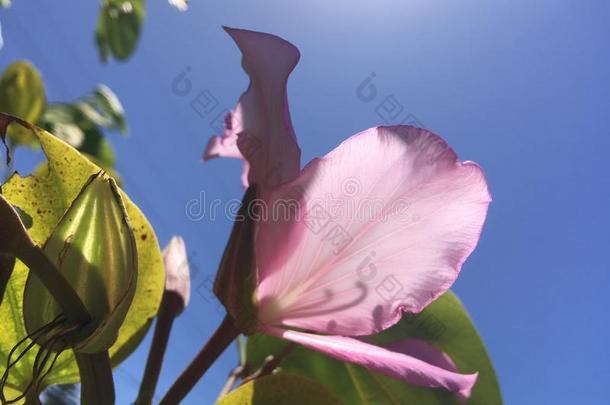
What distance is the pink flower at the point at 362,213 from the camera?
32cm

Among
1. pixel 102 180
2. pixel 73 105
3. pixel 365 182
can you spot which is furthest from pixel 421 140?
pixel 73 105

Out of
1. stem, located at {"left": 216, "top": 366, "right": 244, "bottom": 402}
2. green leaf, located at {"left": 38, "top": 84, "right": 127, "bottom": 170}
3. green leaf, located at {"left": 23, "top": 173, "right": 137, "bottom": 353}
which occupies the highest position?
green leaf, located at {"left": 23, "top": 173, "right": 137, "bottom": 353}

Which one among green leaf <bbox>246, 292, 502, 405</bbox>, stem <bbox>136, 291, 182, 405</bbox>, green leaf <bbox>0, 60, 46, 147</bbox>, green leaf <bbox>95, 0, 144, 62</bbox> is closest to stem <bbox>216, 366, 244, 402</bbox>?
green leaf <bbox>246, 292, 502, 405</bbox>

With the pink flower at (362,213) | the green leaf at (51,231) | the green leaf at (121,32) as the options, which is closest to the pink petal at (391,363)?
the pink flower at (362,213)

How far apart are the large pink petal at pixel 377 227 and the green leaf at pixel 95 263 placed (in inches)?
3.5

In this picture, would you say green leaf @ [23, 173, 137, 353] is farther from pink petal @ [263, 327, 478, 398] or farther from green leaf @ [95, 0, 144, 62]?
green leaf @ [95, 0, 144, 62]

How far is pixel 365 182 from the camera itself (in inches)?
12.8

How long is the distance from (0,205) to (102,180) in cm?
6

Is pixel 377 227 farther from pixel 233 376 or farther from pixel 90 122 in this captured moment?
pixel 90 122

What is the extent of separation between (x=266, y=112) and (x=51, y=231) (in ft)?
0.46

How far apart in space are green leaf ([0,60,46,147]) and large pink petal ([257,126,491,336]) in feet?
3.76

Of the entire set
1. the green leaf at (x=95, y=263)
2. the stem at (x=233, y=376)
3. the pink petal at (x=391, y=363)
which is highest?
the pink petal at (x=391, y=363)

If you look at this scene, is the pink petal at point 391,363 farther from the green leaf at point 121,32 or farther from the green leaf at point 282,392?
the green leaf at point 121,32

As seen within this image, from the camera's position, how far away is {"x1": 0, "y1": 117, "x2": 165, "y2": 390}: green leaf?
12.9 inches
